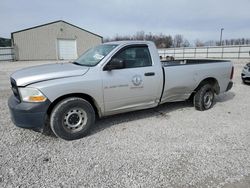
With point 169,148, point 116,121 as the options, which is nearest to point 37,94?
point 116,121

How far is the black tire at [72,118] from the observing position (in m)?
3.40

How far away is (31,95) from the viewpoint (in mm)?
3164

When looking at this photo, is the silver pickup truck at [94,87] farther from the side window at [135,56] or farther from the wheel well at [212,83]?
the wheel well at [212,83]

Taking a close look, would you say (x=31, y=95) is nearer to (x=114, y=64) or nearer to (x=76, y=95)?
(x=76, y=95)

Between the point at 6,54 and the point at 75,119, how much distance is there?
99.8 ft

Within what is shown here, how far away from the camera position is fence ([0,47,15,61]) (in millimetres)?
28188

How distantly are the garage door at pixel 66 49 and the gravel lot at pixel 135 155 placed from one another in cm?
2831

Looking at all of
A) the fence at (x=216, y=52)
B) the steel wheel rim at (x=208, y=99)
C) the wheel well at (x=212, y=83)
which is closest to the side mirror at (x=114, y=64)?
the wheel well at (x=212, y=83)

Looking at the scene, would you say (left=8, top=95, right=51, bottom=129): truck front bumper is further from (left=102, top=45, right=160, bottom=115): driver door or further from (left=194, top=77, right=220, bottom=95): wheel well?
(left=194, top=77, right=220, bottom=95): wheel well

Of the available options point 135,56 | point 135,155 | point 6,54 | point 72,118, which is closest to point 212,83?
point 135,56

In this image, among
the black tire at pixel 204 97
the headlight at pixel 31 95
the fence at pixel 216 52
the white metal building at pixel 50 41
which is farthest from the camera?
the white metal building at pixel 50 41

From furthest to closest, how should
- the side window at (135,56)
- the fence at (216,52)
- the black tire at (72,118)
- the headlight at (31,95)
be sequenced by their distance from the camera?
the fence at (216,52), the side window at (135,56), the black tire at (72,118), the headlight at (31,95)

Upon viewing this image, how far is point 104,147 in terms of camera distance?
11.0 ft

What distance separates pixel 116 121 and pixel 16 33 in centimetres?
3035
